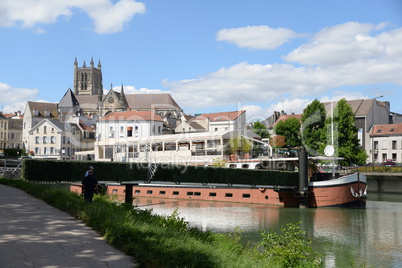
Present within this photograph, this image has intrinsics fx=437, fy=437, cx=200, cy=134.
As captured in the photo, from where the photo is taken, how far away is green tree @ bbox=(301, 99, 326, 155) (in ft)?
215

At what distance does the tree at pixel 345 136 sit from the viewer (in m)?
61.3

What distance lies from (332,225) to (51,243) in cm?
2099

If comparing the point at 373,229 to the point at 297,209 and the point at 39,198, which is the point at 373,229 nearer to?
the point at 297,209

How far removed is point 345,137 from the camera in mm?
62000

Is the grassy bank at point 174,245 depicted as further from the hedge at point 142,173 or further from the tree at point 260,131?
the tree at point 260,131

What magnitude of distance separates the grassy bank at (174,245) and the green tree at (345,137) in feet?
169

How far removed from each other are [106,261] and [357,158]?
2289 inches

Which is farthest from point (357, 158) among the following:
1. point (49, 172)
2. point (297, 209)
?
point (49, 172)

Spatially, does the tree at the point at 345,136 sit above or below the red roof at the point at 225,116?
below

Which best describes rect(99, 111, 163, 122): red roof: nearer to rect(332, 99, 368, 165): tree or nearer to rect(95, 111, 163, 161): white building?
rect(95, 111, 163, 161): white building

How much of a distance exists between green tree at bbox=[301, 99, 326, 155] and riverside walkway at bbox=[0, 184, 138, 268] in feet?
182

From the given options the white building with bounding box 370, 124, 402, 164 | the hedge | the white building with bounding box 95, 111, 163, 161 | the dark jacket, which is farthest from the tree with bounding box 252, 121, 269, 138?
the dark jacket

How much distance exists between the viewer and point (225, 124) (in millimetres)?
89938

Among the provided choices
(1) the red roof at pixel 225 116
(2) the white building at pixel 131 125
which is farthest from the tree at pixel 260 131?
(2) the white building at pixel 131 125
